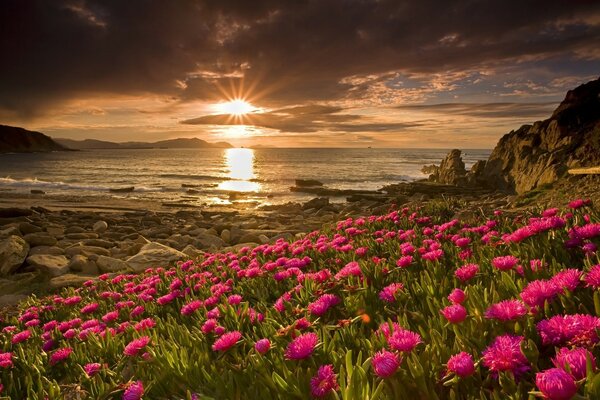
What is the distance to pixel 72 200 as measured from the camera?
2992 cm

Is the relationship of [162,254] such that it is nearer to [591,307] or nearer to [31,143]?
[591,307]

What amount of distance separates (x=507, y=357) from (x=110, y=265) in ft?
29.7

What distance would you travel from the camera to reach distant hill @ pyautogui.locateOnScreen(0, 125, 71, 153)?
162750mm

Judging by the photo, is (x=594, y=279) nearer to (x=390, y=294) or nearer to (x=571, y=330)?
(x=571, y=330)

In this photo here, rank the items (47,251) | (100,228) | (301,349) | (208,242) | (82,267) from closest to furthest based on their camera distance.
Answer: (301,349) < (82,267) < (47,251) < (208,242) < (100,228)

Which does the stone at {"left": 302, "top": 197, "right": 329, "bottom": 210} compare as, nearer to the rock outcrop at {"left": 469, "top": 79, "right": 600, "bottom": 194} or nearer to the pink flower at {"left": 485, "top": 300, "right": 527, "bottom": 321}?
the rock outcrop at {"left": 469, "top": 79, "right": 600, "bottom": 194}

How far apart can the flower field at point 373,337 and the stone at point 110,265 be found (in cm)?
454

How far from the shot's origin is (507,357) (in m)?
1.34

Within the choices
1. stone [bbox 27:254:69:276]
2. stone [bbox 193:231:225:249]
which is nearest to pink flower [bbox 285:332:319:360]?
stone [bbox 27:254:69:276]

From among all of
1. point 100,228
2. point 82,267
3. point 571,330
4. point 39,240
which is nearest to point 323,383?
point 571,330

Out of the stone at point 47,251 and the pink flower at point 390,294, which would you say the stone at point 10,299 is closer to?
the stone at point 47,251

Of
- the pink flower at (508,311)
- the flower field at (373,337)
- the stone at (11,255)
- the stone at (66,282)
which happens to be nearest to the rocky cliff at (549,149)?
the flower field at (373,337)

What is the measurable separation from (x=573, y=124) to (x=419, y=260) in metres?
20.5

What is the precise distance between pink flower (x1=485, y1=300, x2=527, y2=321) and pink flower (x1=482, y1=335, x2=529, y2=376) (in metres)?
0.20
